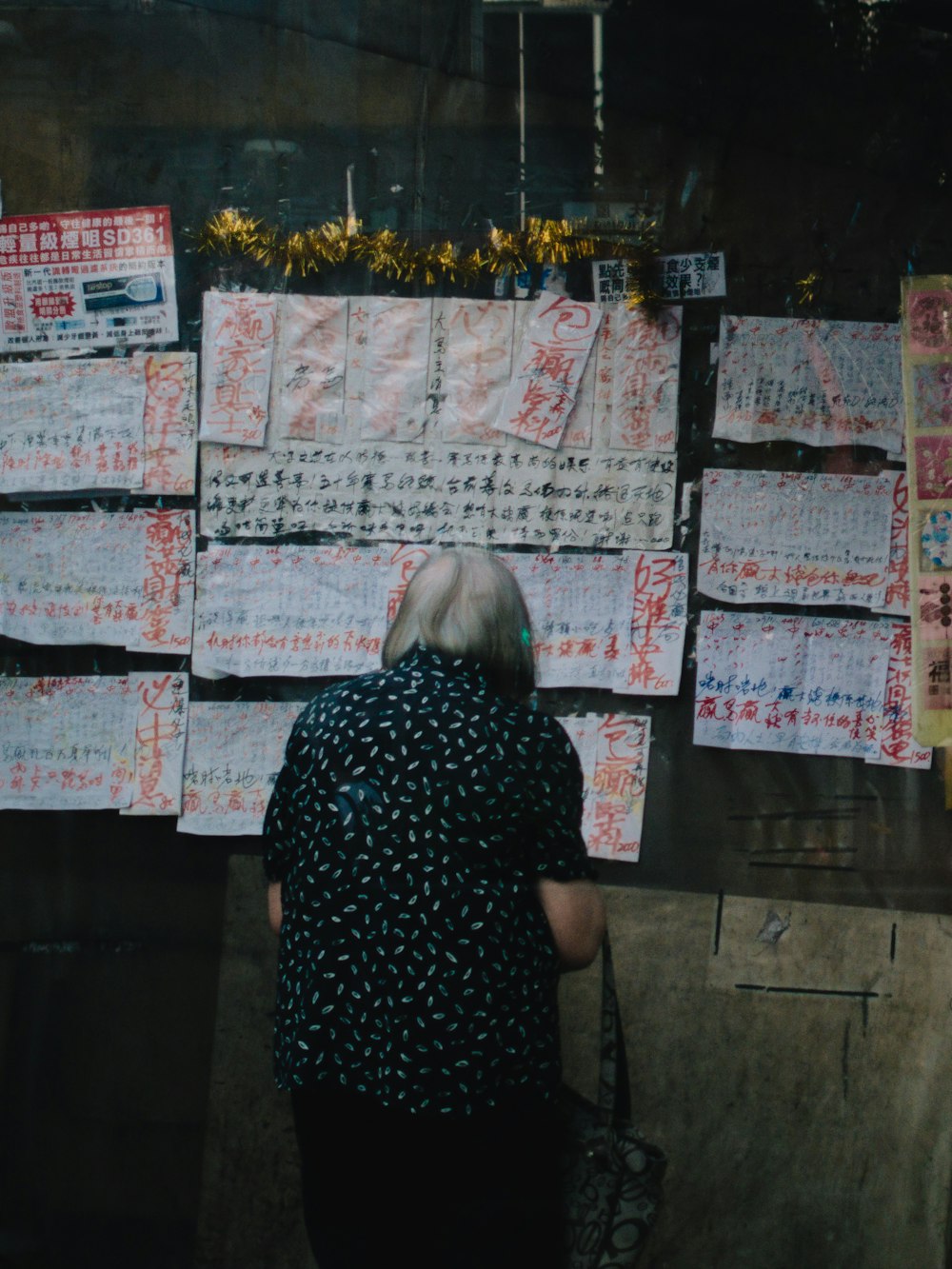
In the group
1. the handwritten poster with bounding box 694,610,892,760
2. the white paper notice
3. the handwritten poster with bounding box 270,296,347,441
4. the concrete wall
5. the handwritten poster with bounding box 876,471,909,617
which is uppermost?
the white paper notice

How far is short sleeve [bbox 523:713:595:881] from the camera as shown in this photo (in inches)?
91.2

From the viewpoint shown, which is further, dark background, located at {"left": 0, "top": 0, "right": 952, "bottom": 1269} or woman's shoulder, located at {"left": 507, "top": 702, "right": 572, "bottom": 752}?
dark background, located at {"left": 0, "top": 0, "right": 952, "bottom": 1269}

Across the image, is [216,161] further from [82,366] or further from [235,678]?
[235,678]

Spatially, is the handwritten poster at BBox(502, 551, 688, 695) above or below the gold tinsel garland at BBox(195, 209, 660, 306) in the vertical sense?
below

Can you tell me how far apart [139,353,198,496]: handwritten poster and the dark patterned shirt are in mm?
1512

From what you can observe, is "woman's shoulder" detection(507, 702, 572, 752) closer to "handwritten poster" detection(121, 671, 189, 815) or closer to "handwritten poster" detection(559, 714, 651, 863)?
"handwritten poster" detection(559, 714, 651, 863)

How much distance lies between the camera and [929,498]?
9.75 ft

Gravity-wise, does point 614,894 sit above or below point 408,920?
below

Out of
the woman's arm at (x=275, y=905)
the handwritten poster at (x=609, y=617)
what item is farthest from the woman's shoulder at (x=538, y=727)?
→ the handwritten poster at (x=609, y=617)

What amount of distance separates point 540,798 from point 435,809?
20 cm

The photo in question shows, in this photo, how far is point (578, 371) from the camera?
3.58 m

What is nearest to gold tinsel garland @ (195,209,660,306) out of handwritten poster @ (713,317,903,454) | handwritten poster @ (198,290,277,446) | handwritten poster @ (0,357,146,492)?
handwritten poster @ (198,290,277,446)

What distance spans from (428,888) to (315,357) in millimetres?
1884

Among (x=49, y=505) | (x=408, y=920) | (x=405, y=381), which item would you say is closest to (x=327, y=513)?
(x=405, y=381)
